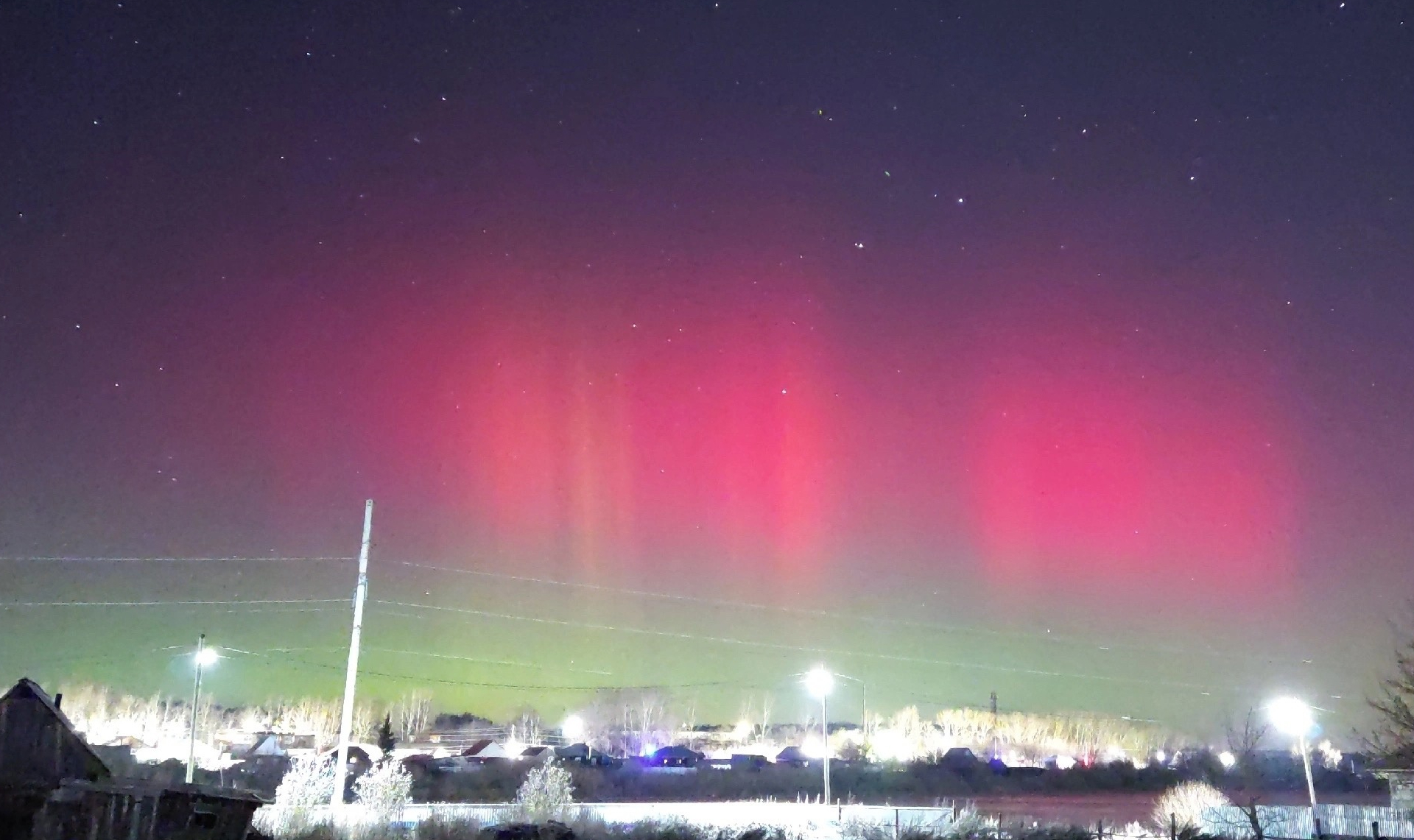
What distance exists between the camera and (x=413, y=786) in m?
72.4

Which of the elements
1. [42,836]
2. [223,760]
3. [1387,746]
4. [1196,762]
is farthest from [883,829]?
[1196,762]

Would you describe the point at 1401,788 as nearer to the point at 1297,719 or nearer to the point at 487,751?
the point at 1297,719

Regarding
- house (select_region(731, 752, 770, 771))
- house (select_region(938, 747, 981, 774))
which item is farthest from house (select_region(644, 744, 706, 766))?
house (select_region(938, 747, 981, 774))

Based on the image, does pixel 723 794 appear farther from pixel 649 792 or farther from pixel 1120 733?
pixel 1120 733

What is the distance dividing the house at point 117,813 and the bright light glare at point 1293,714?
134 feet

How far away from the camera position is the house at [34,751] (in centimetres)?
1200

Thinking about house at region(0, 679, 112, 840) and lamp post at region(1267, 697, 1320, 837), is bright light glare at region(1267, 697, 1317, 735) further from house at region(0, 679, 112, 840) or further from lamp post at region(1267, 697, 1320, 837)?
house at region(0, 679, 112, 840)

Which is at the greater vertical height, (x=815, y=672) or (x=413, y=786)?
(x=815, y=672)

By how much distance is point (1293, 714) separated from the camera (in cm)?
4234

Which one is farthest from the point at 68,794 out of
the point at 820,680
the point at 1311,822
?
the point at 1311,822

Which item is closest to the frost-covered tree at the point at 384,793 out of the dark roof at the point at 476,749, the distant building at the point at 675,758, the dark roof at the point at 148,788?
the dark roof at the point at 148,788

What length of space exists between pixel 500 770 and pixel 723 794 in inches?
645

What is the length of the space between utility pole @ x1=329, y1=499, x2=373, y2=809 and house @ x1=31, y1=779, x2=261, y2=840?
22.0 metres

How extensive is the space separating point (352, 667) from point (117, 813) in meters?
23.7
